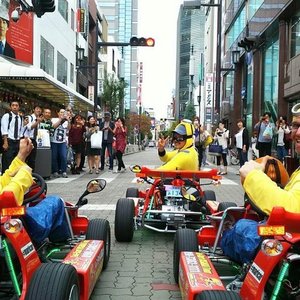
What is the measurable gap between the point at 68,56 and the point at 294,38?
1902 centimetres

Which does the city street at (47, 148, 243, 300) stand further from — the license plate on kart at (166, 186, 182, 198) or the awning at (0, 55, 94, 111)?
the awning at (0, 55, 94, 111)

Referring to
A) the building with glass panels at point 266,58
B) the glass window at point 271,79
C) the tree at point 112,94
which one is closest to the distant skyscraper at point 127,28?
the tree at point 112,94

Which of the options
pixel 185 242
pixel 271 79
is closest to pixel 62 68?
pixel 271 79

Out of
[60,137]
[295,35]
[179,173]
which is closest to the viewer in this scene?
[179,173]

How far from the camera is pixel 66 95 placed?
885 inches

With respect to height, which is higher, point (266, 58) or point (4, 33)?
point (266, 58)

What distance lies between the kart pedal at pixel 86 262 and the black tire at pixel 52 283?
11.4 inches

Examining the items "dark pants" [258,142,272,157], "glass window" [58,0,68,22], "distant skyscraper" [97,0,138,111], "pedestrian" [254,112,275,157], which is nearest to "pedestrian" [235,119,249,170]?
"pedestrian" [254,112,275,157]

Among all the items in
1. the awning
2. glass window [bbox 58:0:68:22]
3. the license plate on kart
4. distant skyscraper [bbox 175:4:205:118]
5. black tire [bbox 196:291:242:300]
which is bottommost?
black tire [bbox 196:291:242:300]

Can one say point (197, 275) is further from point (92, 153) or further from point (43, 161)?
point (92, 153)

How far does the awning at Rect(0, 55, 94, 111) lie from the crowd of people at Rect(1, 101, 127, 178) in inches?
97.8

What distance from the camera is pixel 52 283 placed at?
262 cm

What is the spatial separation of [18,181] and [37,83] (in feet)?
51.4

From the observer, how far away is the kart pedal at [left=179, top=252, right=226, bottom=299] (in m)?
2.76
